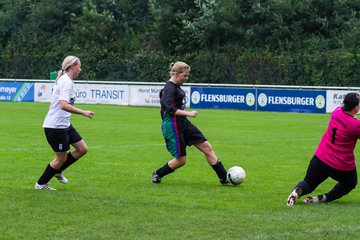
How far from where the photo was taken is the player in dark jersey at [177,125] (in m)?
12.0

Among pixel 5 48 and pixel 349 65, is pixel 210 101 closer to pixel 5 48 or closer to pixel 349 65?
pixel 349 65

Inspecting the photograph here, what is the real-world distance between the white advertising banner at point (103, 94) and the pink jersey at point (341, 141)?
29.2 metres

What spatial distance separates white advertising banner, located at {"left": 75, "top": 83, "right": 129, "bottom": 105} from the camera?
39375 millimetres

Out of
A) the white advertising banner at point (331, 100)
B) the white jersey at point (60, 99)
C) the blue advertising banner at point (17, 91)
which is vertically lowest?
the blue advertising banner at point (17, 91)

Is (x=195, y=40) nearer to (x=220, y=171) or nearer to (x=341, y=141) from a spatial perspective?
(x=220, y=171)

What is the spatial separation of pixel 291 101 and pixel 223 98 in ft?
10.7

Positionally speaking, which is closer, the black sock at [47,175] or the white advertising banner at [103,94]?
the black sock at [47,175]

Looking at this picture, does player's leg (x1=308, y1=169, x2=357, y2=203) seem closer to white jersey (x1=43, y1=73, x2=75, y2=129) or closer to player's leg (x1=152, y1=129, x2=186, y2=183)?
player's leg (x1=152, y1=129, x2=186, y2=183)

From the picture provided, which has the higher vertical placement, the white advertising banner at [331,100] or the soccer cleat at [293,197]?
the soccer cleat at [293,197]

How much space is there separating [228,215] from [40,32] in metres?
51.0

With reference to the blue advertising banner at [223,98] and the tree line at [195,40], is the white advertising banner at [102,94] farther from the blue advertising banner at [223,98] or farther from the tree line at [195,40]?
the tree line at [195,40]

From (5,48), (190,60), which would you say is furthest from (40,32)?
(190,60)

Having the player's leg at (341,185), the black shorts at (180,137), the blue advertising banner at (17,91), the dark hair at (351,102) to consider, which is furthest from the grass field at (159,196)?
the blue advertising banner at (17,91)

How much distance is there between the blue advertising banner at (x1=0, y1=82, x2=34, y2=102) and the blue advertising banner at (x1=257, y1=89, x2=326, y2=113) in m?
12.3
